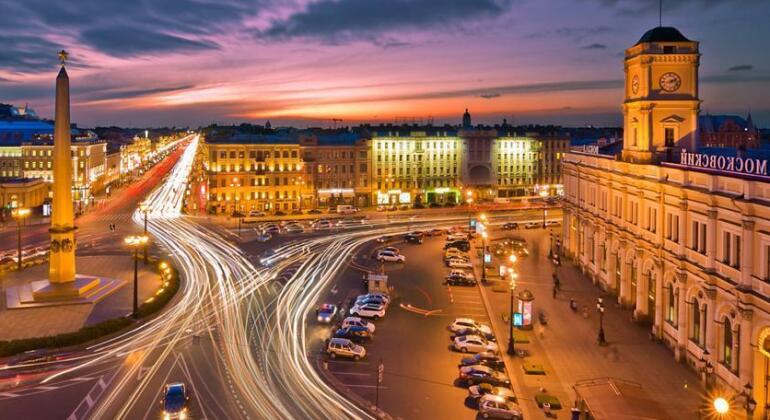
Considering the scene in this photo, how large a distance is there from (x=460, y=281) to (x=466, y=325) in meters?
13.5

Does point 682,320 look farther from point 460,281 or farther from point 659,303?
point 460,281

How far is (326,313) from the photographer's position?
40969mm

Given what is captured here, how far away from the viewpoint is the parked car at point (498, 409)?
26.4m

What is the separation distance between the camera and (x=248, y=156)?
9612 cm

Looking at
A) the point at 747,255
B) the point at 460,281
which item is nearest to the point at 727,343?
the point at 747,255

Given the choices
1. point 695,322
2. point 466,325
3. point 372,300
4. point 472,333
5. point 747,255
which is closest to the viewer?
point 747,255

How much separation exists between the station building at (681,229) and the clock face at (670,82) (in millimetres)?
70

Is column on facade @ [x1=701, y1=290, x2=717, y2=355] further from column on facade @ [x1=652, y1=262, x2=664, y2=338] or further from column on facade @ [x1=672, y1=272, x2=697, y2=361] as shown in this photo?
→ column on facade @ [x1=652, y1=262, x2=664, y2=338]

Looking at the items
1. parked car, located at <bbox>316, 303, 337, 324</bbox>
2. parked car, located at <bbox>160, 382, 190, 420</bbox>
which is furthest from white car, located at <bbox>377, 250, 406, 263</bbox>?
parked car, located at <bbox>160, 382, 190, 420</bbox>

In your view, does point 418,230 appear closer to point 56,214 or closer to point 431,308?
point 431,308

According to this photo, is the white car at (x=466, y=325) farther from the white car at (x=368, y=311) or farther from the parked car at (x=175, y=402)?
the parked car at (x=175, y=402)

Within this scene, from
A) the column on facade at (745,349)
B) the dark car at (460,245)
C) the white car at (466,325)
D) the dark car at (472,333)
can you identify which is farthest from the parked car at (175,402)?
the dark car at (460,245)

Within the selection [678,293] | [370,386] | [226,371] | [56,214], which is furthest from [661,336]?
[56,214]

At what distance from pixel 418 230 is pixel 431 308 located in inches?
1438
